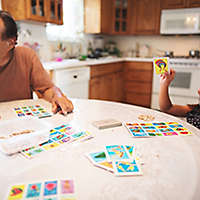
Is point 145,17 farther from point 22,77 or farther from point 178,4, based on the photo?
point 22,77

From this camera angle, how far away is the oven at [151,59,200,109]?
3.50 meters

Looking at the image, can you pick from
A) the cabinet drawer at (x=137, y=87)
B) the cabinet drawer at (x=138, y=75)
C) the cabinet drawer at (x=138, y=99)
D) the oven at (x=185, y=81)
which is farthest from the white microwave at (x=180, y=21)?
the cabinet drawer at (x=138, y=99)

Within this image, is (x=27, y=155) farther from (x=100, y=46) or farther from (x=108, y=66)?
(x=100, y=46)

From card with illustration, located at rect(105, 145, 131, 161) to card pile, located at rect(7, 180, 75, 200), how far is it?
0.17 metres

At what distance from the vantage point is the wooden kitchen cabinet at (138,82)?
389 centimetres

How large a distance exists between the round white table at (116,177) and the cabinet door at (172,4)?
138 inches

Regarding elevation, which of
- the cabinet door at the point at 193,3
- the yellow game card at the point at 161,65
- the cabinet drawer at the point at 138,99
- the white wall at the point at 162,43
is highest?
the cabinet door at the point at 193,3

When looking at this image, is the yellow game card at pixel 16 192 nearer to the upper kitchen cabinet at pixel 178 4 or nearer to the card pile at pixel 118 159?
the card pile at pixel 118 159

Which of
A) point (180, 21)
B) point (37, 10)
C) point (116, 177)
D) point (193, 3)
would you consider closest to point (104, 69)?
point (37, 10)

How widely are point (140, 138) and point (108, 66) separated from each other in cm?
278

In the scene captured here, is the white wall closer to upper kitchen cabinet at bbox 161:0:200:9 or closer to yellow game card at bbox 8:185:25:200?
upper kitchen cabinet at bbox 161:0:200:9

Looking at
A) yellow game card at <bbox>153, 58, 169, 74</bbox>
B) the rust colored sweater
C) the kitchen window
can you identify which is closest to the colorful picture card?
yellow game card at <bbox>153, 58, 169, 74</bbox>

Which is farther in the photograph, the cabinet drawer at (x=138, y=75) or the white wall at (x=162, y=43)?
the white wall at (x=162, y=43)

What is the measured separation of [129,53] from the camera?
453 centimetres
